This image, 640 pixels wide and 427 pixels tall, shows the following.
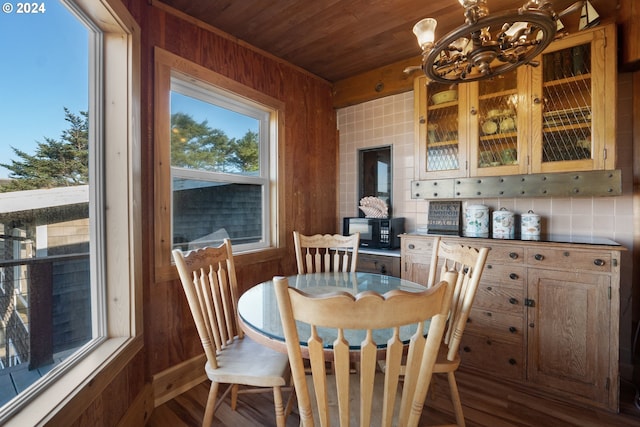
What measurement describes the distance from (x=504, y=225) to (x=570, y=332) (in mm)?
767

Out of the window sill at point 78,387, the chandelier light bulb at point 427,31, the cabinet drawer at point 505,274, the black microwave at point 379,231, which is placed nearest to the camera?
the window sill at point 78,387

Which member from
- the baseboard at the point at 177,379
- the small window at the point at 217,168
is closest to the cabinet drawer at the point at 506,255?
the small window at the point at 217,168

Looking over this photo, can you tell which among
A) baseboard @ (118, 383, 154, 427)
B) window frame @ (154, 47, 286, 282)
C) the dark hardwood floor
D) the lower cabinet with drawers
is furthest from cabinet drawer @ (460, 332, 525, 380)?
baseboard @ (118, 383, 154, 427)

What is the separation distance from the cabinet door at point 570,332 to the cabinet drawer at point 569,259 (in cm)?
4

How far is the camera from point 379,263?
8.21 feet

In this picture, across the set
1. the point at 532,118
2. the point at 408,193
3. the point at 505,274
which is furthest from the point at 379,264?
the point at 532,118

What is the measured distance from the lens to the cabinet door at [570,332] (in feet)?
5.53

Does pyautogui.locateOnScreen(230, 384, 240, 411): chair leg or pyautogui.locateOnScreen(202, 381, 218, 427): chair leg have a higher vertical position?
pyautogui.locateOnScreen(202, 381, 218, 427): chair leg

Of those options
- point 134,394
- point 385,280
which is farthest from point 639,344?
point 134,394

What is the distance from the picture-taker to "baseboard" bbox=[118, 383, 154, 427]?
1466 mm

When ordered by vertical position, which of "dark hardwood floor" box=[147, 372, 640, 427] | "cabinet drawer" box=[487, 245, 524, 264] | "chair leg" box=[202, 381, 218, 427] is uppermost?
"cabinet drawer" box=[487, 245, 524, 264]

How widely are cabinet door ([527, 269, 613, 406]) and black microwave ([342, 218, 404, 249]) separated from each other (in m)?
1.04

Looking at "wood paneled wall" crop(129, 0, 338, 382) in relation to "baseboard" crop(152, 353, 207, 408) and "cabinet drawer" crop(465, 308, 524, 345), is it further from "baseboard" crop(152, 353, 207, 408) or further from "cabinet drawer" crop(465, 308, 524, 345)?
"cabinet drawer" crop(465, 308, 524, 345)

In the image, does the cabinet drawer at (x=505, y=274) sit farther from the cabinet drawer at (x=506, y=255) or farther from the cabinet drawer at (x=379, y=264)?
the cabinet drawer at (x=379, y=264)
